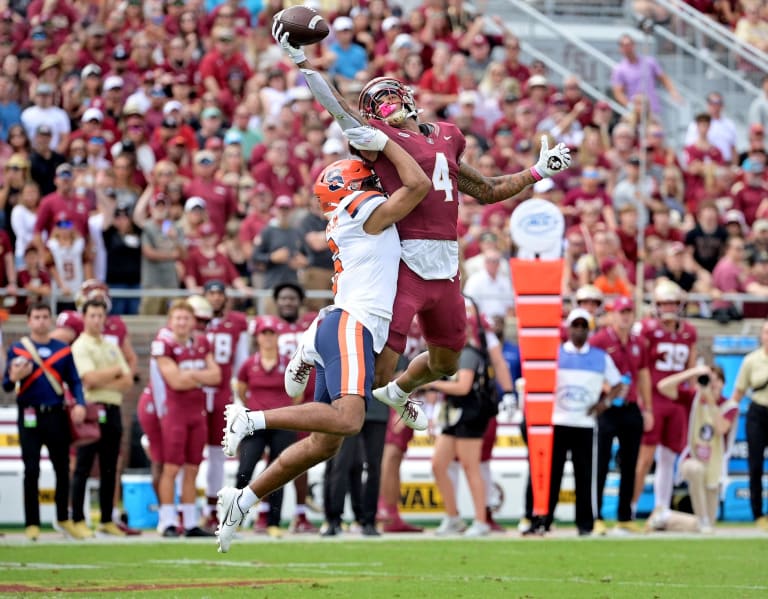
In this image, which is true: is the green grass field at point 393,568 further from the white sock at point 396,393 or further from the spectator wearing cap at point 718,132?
the spectator wearing cap at point 718,132

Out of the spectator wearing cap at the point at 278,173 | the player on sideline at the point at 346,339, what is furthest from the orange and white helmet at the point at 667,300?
the player on sideline at the point at 346,339

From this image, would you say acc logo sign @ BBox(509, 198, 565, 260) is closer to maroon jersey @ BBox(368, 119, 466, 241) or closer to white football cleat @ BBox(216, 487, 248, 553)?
maroon jersey @ BBox(368, 119, 466, 241)

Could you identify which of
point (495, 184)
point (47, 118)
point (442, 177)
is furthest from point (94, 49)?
point (442, 177)

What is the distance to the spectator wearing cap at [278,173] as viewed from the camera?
60.4ft

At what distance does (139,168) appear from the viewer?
1788cm

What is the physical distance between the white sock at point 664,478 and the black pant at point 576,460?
1155 millimetres

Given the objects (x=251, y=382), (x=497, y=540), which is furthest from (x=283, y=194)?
(x=497, y=540)

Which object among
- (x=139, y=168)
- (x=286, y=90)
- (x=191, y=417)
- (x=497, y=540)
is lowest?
(x=497, y=540)

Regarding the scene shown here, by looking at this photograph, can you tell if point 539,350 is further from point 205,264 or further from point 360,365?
point 360,365

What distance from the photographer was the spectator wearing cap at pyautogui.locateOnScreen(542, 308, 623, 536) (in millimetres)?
14344

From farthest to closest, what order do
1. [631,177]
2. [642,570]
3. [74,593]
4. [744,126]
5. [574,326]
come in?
[744,126] → [631,177] → [574,326] → [642,570] → [74,593]

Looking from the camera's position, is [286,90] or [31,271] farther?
[286,90]

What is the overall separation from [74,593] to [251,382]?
5.24 m

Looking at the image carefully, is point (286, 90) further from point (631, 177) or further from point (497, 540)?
point (497, 540)
